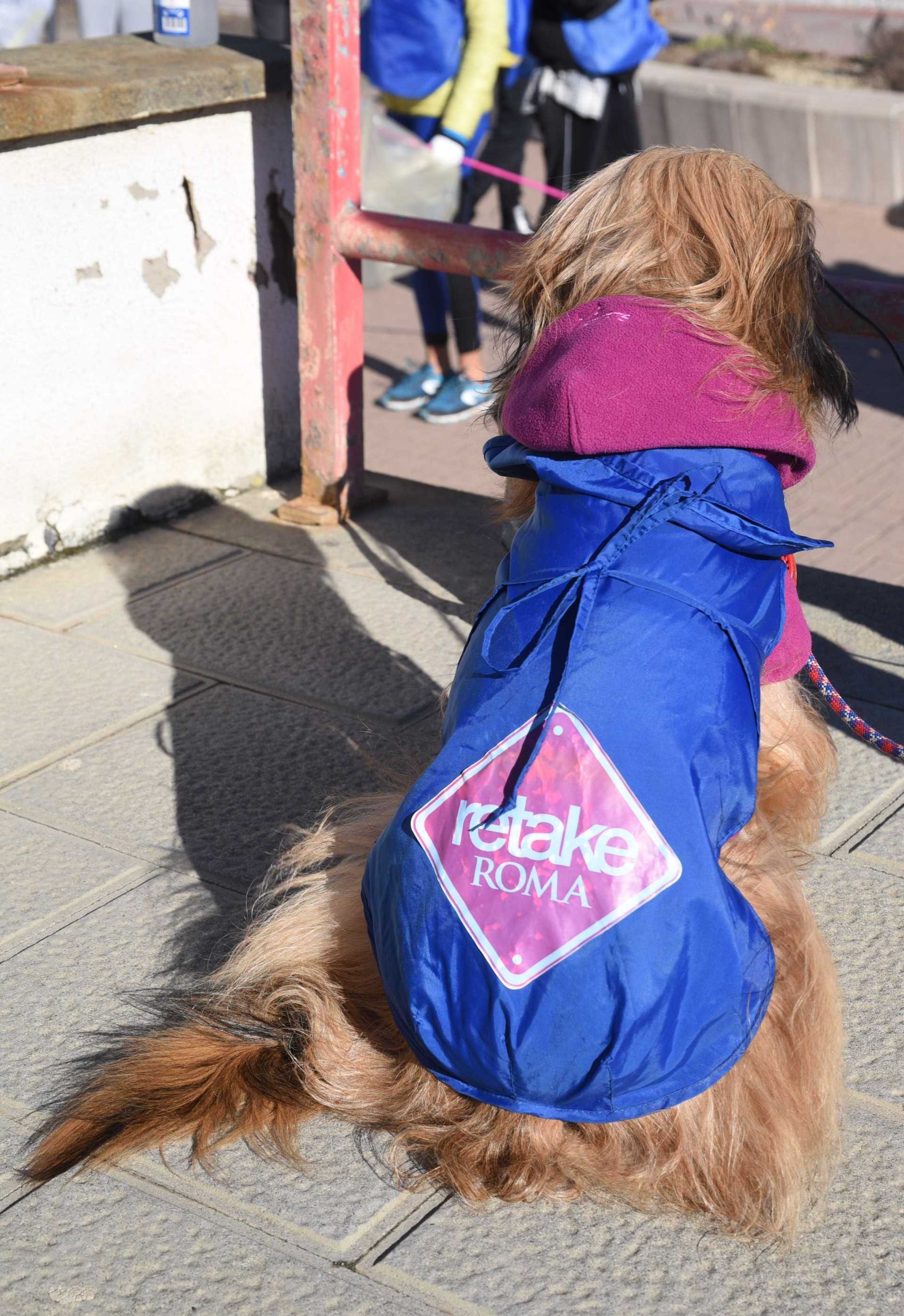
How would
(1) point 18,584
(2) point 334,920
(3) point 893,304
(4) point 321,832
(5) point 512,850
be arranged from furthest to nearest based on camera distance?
(1) point 18,584
(3) point 893,304
(4) point 321,832
(2) point 334,920
(5) point 512,850

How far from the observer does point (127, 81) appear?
153 inches

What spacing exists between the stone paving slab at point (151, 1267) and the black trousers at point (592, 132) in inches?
206

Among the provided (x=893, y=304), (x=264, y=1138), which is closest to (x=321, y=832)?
(x=264, y=1138)

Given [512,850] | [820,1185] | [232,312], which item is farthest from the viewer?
[232,312]

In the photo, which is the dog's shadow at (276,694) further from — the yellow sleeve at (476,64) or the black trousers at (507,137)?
the black trousers at (507,137)

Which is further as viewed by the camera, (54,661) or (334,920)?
(54,661)

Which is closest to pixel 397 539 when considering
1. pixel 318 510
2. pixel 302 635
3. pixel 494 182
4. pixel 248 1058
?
pixel 318 510

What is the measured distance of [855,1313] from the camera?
6.06ft

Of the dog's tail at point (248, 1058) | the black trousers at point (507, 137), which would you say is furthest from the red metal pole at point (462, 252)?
the black trousers at point (507, 137)

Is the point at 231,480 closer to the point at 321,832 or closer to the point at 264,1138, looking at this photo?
the point at 321,832

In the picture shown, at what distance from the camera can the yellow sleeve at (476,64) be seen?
5.13 meters

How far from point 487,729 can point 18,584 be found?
2.41 metres

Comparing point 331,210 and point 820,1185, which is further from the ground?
point 331,210

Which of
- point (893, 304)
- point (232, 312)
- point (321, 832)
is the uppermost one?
point (893, 304)
